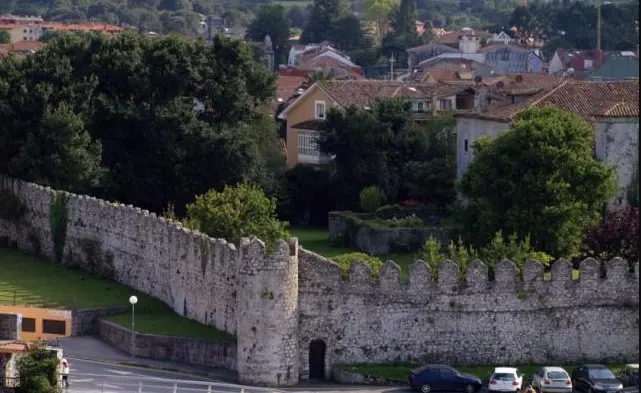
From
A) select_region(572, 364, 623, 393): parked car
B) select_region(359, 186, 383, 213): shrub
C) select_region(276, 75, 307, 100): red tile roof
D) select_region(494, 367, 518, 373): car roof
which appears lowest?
select_region(572, 364, 623, 393): parked car

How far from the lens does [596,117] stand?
7950 cm

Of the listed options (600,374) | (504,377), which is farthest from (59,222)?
(600,374)

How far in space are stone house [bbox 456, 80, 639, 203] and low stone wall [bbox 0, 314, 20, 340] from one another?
24535mm

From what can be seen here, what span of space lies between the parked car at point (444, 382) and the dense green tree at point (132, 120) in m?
30.6

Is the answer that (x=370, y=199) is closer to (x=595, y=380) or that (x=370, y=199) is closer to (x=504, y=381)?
(x=504, y=381)

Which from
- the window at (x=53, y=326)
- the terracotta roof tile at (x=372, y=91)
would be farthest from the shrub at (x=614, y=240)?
the terracotta roof tile at (x=372, y=91)

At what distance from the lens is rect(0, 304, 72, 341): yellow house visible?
203ft

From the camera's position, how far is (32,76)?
87938mm

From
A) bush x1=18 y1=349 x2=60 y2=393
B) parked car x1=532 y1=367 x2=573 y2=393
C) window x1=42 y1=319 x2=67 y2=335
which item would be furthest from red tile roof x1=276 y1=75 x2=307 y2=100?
bush x1=18 y1=349 x2=60 y2=393

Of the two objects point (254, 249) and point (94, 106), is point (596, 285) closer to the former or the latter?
point (254, 249)

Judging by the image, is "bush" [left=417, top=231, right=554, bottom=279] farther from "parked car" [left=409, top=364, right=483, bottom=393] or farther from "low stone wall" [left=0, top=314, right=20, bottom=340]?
"low stone wall" [left=0, top=314, right=20, bottom=340]

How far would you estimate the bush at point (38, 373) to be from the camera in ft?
172

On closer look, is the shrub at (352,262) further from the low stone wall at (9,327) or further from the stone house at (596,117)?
the stone house at (596,117)

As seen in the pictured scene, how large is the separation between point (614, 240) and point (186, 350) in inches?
612
